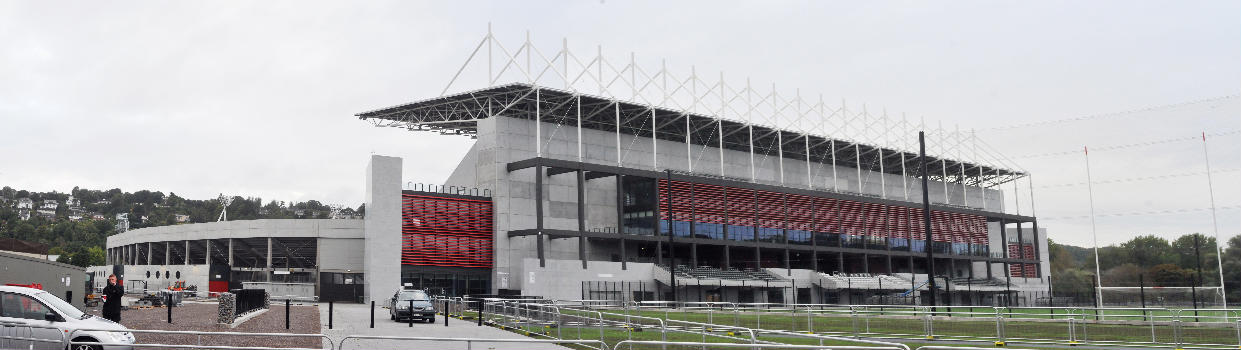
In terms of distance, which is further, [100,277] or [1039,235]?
[1039,235]

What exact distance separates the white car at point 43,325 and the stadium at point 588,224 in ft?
146

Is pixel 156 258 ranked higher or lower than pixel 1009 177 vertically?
lower

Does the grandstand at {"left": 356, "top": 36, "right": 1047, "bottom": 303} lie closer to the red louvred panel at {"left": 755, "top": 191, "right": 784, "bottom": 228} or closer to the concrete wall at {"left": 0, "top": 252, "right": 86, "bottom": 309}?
the red louvred panel at {"left": 755, "top": 191, "right": 784, "bottom": 228}

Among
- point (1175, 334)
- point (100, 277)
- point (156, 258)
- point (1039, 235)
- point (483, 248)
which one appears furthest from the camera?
point (1039, 235)

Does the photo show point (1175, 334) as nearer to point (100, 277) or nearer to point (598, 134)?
point (598, 134)

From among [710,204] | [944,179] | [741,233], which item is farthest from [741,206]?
[944,179]

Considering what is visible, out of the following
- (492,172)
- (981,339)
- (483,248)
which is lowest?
(981,339)

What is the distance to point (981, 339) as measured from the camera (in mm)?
27234

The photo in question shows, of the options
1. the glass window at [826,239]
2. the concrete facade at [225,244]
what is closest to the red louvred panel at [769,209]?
the glass window at [826,239]

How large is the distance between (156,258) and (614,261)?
211ft

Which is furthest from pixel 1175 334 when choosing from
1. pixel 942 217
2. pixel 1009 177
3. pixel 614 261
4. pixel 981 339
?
pixel 1009 177

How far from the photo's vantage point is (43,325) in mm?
18406

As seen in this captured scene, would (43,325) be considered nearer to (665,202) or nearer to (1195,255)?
(665,202)

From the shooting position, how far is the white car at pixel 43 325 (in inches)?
722
